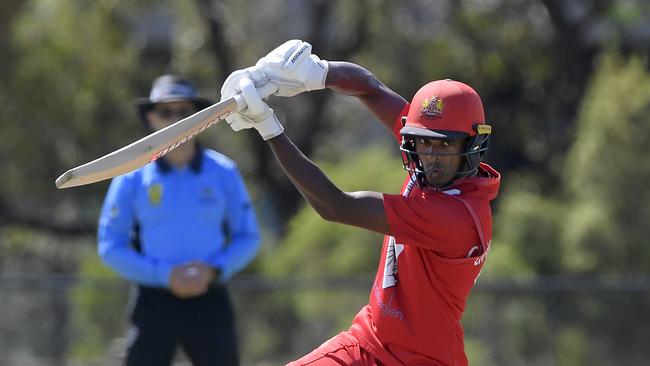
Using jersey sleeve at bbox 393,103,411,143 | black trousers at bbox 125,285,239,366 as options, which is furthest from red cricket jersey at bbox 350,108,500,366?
black trousers at bbox 125,285,239,366

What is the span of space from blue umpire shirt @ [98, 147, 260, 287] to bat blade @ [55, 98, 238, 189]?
176cm

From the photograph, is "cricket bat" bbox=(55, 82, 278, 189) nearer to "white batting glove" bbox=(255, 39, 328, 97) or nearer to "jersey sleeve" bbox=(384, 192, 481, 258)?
"white batting glove" bbox=(255, 39, 328, 97)

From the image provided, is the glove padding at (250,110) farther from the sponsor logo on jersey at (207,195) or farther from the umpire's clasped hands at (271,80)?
the sponsor logo on jersey at (207,195)

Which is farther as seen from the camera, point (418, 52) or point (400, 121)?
point (418, 52)

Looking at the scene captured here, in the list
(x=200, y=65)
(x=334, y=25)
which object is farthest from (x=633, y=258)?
(x=200, y=65)

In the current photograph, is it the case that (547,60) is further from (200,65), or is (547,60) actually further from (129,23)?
(129,23)

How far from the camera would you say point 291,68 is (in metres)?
4.07

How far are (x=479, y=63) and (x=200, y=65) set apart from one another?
9.40 ft

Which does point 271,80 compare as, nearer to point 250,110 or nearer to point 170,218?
point 250,110

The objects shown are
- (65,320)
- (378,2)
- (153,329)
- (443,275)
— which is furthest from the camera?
(378,2)

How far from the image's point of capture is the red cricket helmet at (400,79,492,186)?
398 centimetres

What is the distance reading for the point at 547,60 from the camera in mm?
11906

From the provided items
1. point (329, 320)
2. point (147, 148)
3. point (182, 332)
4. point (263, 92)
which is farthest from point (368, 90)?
point (329, 320)

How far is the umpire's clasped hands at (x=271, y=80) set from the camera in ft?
12.8
